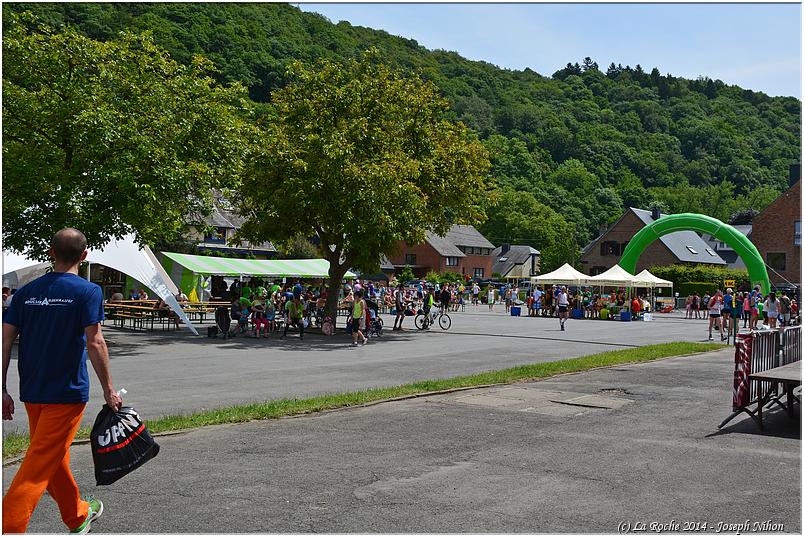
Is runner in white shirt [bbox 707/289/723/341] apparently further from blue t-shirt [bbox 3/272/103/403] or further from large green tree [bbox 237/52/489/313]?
blue t-shirt [bbox 3/272/103/403]

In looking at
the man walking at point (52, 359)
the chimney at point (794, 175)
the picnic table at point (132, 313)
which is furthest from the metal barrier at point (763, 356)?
the chimney at point (794, 175)

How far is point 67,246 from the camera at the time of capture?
4848 mm

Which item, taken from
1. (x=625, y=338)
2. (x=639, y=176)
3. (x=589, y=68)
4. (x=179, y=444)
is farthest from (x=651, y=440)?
(x=589, y=68)

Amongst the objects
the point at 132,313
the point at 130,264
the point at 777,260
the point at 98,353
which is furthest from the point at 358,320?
the point at 777,260

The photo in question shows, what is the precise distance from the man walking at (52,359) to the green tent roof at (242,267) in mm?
31897

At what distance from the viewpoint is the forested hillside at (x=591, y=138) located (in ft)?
399

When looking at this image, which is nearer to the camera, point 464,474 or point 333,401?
point 464,474

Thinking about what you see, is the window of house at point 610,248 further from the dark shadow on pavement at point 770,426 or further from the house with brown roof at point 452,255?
the dark shadow on pavement at point 770,426

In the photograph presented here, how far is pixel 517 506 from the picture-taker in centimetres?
588

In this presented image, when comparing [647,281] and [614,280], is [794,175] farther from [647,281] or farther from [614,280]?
[614,280]

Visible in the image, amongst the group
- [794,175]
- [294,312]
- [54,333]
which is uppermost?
[794,175]

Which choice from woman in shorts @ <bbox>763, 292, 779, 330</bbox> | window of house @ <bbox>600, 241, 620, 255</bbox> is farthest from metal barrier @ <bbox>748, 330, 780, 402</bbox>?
window of house @ <bbox>600, 241, 620, 255</bbox>

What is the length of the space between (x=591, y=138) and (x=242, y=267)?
121 metres

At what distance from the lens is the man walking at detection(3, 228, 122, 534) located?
15.6ft
